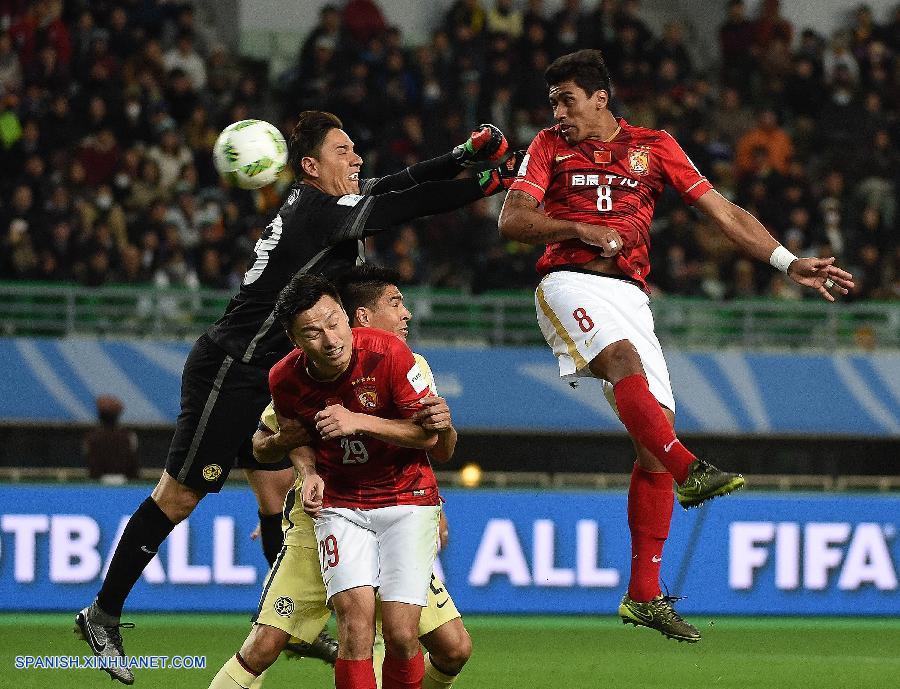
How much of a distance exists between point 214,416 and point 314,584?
103 cm

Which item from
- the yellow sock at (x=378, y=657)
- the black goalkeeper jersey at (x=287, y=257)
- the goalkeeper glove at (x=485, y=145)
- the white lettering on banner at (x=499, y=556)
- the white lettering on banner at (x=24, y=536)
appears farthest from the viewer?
the white lettering on banner at (x=499, y=556)

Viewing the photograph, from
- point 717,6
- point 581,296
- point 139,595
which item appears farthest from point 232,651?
point 717,6

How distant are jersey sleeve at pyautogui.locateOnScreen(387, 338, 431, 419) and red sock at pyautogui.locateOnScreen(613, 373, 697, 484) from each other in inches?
36.5

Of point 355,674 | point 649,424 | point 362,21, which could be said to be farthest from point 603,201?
point 362,21

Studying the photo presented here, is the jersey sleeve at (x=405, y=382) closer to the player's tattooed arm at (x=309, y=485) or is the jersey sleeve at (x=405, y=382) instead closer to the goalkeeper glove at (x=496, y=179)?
the player's tattooed arm at (x=309, y=485)

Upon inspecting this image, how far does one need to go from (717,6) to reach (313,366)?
574 inches

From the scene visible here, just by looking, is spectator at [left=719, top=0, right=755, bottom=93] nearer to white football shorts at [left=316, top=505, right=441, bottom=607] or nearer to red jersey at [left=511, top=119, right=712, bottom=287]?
red jersey at [left=511, top=119, right=712, bottom=287]

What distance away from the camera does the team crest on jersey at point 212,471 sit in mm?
7207

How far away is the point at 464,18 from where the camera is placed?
1777 centimetres

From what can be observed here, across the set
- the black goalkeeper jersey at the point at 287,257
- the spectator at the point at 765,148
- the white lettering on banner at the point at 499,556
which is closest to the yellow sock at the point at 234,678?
the black goalkeeper jersey at the point at 287,257

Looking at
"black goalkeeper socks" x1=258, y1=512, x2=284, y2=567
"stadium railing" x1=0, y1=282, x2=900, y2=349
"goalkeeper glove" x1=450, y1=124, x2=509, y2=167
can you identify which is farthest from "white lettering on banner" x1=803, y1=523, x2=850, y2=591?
"goalkeeper glove" x1=450, y1=124, x2=509, y2=167

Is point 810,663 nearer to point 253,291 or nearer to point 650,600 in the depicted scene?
point 650,600

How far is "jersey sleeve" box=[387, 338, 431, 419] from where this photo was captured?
616 cm

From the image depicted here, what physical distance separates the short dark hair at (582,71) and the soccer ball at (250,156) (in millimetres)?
1319
